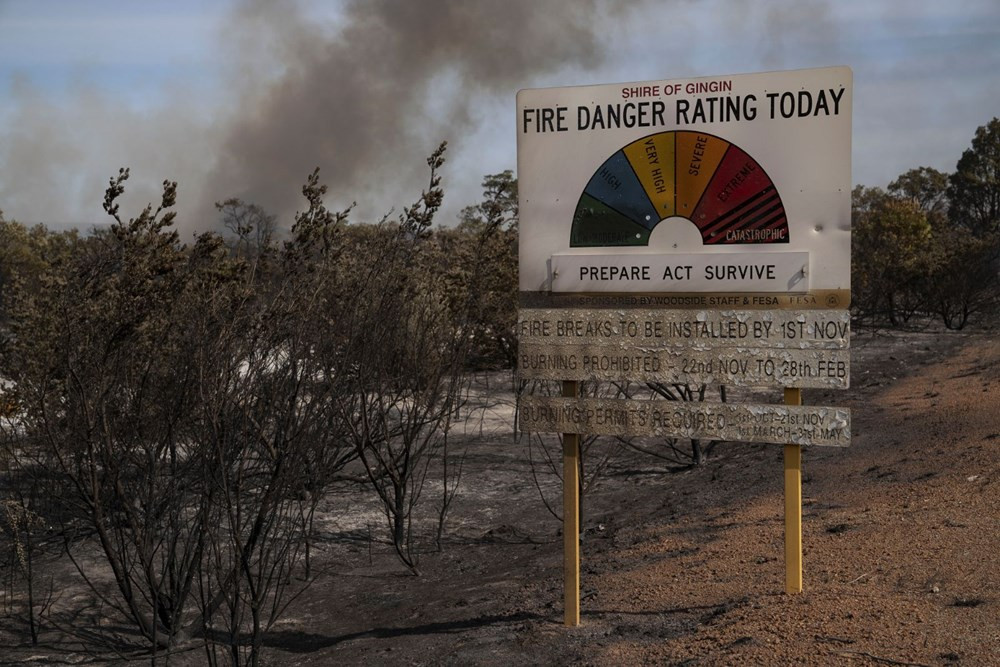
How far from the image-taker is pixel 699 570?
18.8ft

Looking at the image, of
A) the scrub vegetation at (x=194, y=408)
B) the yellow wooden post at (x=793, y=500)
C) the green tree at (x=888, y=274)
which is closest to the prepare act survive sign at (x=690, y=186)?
the yellow wooden post at (x=793, y=500)

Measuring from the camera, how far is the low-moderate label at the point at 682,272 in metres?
4.74

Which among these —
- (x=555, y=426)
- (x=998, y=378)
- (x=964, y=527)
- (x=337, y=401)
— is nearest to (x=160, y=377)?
(x=337, y=401)

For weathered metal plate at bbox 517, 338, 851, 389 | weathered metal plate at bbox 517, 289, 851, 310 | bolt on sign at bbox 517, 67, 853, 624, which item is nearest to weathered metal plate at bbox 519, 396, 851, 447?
bolt on sign at bbox 517, 67, 853, 624

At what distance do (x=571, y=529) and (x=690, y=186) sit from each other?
166 centimetres

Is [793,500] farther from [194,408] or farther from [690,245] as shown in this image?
[194,408]

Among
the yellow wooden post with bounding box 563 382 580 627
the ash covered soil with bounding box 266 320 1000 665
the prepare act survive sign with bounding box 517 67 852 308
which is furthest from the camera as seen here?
the yellow wooden post with bounding box 563 382 580 627

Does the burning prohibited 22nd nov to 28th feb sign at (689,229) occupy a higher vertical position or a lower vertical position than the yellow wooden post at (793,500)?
higher

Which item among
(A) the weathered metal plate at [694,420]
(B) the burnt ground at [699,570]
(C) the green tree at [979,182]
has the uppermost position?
(C) the green tree at [979,182]

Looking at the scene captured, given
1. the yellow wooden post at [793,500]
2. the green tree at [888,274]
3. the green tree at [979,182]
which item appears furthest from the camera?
the green tree at [979,182]

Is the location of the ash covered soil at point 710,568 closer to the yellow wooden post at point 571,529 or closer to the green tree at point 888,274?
the yellow wooden post at point 571,529

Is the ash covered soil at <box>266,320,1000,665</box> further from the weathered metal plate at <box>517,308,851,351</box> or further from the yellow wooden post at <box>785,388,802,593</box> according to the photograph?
the weathered metal plate at <box>517,308,851,351</box>

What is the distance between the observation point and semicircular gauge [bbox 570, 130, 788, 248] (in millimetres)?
4797

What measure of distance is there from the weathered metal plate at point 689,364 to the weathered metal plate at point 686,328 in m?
0.03
